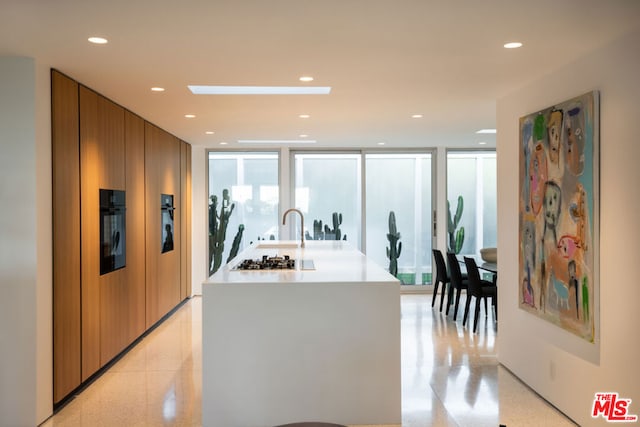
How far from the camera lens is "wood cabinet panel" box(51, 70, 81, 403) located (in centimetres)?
399

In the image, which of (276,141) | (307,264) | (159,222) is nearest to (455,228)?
(276,141)

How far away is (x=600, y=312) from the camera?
3475 millimetres

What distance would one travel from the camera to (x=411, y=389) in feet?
14.9

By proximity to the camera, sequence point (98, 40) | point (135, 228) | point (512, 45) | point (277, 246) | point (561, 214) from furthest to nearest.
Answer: point (277, 246) → point (135, 228) → point (561, 214) → point (512, 45) → point (98, 40)

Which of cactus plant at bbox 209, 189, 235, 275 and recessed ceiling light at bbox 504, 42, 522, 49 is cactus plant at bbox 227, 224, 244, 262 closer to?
cactus plant at bbox 209, 189, 235, 275

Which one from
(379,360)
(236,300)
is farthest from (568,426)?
(236,300)

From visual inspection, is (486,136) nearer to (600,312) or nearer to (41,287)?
(600,312)

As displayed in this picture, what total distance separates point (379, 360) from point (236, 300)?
1.00 m

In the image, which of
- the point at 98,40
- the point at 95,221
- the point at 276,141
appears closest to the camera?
the point at 98,40

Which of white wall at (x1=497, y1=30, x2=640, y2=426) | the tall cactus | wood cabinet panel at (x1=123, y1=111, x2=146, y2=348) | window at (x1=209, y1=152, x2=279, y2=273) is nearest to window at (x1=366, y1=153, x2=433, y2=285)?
the tall cactus

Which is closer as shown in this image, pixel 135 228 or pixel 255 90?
pixel 255 90

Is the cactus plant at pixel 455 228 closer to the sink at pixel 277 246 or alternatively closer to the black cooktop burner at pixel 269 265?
the sink at pixel 277 246

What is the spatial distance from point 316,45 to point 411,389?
2.75m

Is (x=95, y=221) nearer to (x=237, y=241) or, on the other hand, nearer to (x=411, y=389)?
(x=411, y=389)
